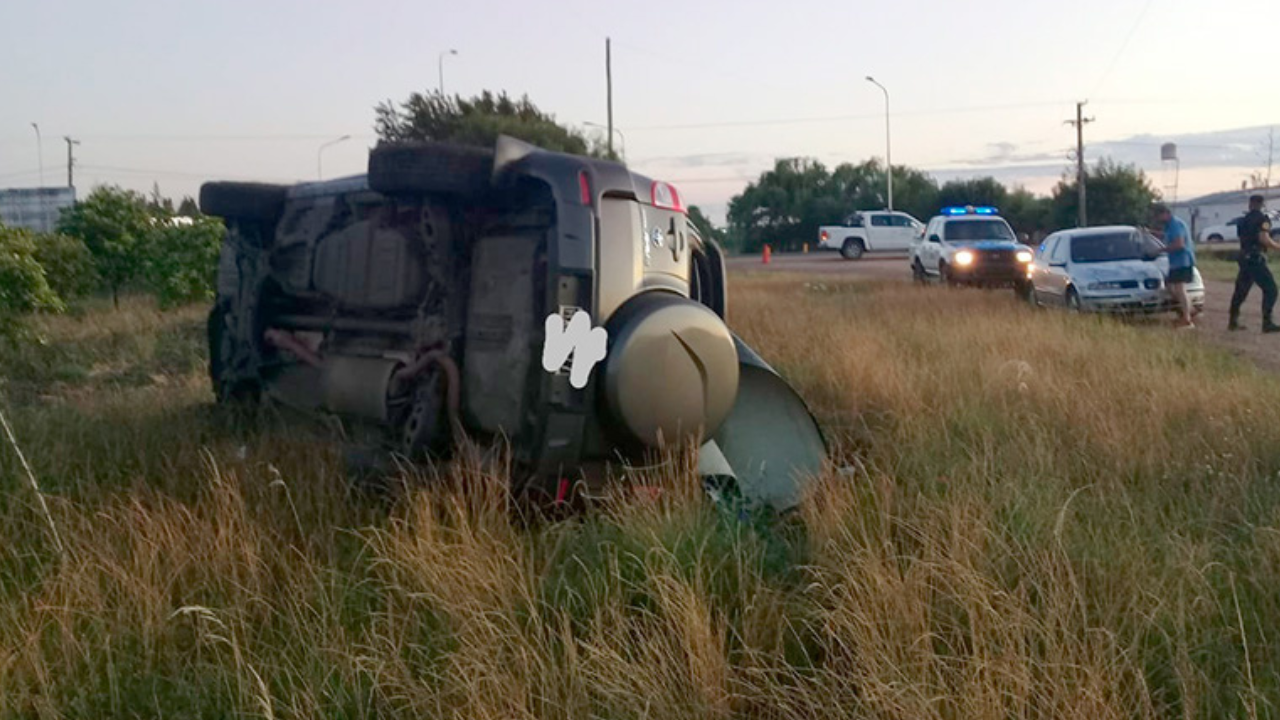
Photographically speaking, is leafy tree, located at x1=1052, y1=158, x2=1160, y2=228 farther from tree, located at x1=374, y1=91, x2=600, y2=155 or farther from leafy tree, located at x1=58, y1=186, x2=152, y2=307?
leafy tree, located at x1=58, y1=186, x2=152, y2=307

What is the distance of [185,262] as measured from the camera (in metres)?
20.6

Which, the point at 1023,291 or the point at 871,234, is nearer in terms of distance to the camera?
the point at 1023,291

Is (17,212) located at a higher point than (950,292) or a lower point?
higher

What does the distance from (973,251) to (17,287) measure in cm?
1845

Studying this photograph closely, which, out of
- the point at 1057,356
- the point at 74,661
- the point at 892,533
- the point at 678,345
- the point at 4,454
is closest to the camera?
the point at 74,661

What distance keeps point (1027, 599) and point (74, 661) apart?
125 inches

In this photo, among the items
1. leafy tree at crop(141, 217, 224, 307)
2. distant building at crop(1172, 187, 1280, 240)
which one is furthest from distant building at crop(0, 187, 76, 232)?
distant building at crop(1172, 187, 1280, 240)

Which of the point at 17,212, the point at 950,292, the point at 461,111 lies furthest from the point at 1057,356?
the point at 17,212

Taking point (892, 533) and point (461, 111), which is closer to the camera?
point (892, 533)

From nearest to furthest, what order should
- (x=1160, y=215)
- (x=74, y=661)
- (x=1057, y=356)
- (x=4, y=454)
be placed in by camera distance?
(x=74, y=661) < (x=4, y=454) < (x=1057, y=356) < (x=1160, y=215)

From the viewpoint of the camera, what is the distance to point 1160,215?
15555mm

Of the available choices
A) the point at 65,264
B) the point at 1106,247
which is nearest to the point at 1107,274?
the point at 1106,247

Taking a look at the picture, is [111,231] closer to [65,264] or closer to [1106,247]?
[65,264]

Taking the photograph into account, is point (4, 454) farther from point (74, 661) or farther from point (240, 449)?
point (74, 661)
